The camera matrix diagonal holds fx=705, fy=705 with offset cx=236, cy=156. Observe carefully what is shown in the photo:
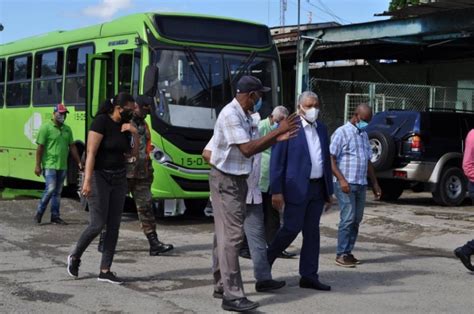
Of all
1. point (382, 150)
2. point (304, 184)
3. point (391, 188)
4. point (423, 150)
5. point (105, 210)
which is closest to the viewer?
point (304, 184)

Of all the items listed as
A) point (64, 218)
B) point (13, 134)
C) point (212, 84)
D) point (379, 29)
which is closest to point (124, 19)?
point (212, 84)

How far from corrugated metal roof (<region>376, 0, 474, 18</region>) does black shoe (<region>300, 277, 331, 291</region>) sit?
8.87 m

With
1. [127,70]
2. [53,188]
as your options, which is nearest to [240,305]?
[53,188]

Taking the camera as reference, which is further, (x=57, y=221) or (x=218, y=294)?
(x=57, y=221)

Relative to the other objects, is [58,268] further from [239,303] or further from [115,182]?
[239,303]

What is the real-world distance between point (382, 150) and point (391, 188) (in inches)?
69.4

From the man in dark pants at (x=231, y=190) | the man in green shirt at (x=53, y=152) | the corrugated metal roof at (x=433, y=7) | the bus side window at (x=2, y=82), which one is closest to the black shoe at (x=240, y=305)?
the man in dark pants at (x=231, y=190)

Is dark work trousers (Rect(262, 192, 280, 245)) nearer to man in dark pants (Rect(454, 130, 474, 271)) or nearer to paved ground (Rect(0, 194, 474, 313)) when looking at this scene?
paved ground (Rect(0, 194, 474, 313))

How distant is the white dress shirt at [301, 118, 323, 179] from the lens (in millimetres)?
7043

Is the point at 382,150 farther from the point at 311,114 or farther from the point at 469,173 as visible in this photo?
the point at 311,114

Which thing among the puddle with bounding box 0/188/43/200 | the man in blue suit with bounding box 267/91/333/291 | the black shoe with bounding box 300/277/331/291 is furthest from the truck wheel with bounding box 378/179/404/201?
the black shoe with bounding box 300/277/331/291

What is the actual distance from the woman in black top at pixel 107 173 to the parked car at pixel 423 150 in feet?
25.3

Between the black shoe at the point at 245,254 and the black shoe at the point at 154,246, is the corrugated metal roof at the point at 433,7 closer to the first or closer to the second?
the black shoe at the point at 245,254

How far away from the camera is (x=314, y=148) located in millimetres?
7090
